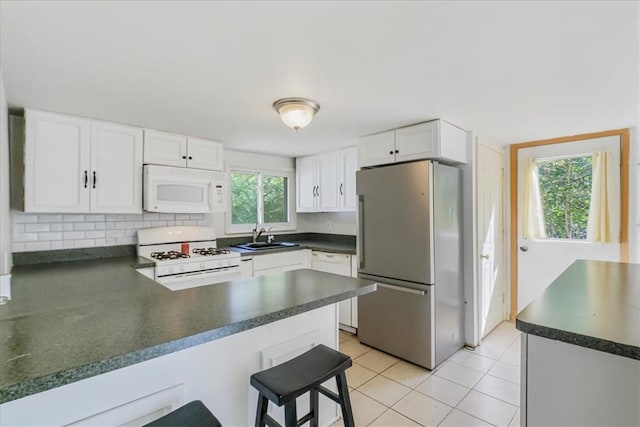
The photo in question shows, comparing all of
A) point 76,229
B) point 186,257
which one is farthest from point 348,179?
point 76,229

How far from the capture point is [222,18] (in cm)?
127

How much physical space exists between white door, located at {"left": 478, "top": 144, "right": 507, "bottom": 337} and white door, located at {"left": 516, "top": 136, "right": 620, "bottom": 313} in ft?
0.63

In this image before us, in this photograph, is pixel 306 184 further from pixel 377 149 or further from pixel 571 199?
pixel 571 199

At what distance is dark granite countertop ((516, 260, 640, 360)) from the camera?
0.89 m

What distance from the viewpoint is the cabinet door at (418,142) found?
2586mm

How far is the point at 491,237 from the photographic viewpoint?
3.38 meters

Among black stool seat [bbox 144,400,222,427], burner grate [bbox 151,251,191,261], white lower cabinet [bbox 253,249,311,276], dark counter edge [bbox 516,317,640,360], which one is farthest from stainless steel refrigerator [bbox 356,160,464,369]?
black stool seat [bbox 144,400,222,427]

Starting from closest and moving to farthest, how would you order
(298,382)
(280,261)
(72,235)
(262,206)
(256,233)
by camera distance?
(298,382)
(72,235)
(280,261)
(256,233)
(262,206)

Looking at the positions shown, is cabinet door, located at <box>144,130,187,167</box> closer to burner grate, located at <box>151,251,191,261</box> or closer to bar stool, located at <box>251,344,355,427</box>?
burner grate, located at <box>151,251,191,261</box>

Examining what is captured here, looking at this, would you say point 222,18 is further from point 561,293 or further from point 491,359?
point 491,359

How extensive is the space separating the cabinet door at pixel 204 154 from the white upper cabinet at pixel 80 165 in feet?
1.52

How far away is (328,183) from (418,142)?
1462 mm

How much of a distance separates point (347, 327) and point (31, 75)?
329 centimetres

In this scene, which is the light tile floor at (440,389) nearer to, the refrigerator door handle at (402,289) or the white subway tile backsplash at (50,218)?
the refrigerator door handle at (402,289)
